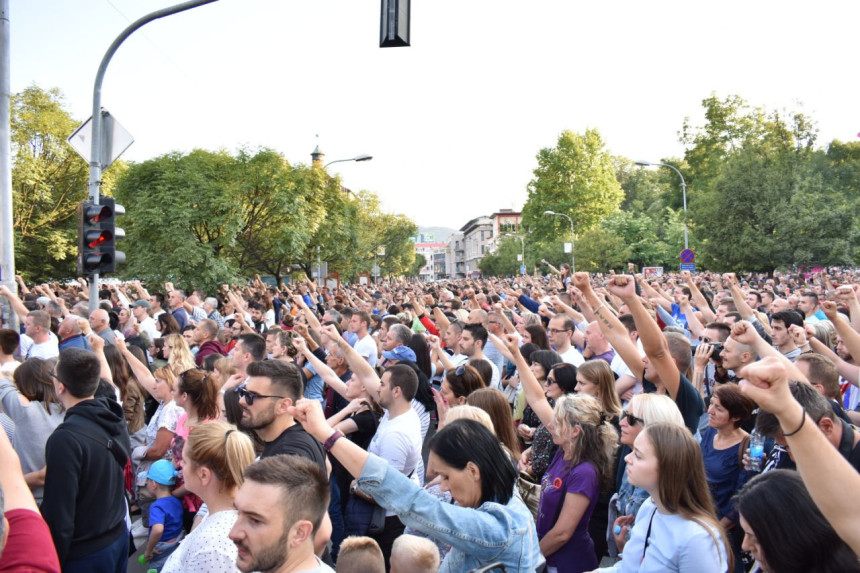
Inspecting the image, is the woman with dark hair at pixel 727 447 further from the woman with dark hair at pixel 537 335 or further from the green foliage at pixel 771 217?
the green foliage at pixel 771 217

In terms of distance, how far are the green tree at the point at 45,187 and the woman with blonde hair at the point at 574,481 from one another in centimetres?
2812

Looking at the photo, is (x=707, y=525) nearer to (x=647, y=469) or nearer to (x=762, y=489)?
(x=647, y=469)

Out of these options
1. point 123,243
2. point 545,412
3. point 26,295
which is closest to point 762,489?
point 545,412

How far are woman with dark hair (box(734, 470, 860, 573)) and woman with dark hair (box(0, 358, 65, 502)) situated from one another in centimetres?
435

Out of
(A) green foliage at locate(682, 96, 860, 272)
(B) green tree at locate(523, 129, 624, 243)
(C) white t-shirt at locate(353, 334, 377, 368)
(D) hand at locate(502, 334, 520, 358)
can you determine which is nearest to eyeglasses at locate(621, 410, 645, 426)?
(D) hand at locate(502, 334, 520, 358)

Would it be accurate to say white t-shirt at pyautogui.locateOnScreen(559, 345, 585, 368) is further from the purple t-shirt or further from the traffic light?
the traffic light

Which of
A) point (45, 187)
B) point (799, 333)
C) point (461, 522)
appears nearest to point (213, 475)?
point (461, 522)

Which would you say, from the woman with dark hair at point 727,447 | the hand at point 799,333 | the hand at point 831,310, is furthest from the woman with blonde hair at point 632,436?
the hand at point 799,333

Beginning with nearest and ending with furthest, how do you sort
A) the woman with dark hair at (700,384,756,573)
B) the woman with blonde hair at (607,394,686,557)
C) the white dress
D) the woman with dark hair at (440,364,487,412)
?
the white dress < the woman with blonde hair at (607,394,686,557) < the woman with dark hair at (700,384,756,573) < the woman with dark hair at (440,364,487,412)

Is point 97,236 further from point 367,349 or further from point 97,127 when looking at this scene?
point 367,349

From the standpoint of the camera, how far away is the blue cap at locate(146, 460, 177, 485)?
4479 mm

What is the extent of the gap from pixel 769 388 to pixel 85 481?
11.5ft

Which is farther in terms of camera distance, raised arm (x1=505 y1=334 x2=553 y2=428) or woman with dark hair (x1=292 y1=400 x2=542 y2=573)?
raised arm (x1=505 y1=334 x2=553 y2=428)

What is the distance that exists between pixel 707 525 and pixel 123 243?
21.5 metres
